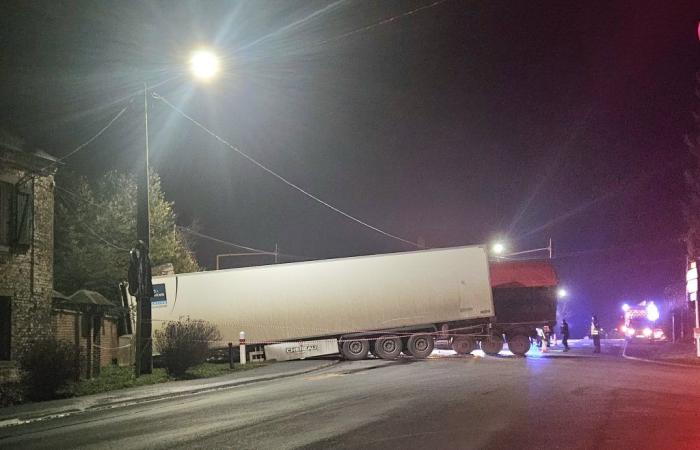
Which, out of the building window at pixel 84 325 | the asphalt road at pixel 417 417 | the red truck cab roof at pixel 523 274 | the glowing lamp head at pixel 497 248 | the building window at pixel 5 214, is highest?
the building window at pixel 5 214

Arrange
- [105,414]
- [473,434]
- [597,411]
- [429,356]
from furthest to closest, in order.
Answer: [429,356] → [105,414] → [597,411] → [473,434]

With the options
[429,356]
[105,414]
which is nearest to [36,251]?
[105,414]

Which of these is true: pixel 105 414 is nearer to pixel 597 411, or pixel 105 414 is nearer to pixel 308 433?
pixel 308 433

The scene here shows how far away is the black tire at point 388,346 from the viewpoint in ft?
89.2

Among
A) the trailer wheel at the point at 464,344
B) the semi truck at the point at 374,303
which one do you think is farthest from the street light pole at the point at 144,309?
the trailer wheel at the point at 464,344

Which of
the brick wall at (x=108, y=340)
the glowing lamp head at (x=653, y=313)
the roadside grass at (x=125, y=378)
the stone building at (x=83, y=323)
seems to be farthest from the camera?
the glowing lamp head at (x=653, y=313)

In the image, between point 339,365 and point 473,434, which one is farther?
point 339,365

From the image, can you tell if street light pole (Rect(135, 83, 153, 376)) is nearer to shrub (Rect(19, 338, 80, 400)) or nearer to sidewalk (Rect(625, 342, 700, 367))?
shrub (Rect(19, 338, 80, 400))

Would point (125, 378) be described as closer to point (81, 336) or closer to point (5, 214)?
point (81, 336)

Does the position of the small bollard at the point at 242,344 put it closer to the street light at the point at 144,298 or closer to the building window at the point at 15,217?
the street light at the point at 144,298

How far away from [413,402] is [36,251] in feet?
43.4

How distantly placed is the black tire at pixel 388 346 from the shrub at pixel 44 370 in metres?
13.3

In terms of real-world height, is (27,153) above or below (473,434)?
above

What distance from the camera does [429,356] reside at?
27625 mm
